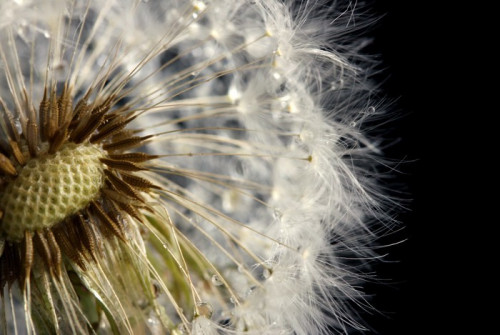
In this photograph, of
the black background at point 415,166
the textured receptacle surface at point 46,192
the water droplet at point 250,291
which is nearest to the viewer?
the textured receptacle surface at point 46,192

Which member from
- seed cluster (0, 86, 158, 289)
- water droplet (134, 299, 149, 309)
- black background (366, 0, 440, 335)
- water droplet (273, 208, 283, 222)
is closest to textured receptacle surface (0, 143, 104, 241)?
seed cluster (0, 86, 158, 289)

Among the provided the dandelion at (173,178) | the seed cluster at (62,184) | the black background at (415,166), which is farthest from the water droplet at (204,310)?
the black background at (415,166)

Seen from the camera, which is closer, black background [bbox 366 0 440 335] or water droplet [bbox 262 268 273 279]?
water droplet [bbox 262 268 273 279]

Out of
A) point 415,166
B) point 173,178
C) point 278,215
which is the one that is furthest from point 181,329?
point 415,166

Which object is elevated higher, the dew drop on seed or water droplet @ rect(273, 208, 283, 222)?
water droplet @ rect(273, 208, 283, 222)

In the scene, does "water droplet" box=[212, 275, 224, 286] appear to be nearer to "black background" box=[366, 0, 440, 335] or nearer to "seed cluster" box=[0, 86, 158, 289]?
"seed cluster" box=[0, 86, 158, 289]

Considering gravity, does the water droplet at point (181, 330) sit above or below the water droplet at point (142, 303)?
below

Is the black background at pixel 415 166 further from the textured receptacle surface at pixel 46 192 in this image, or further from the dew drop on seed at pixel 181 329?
the textured receptacle surface at pixel 46 192

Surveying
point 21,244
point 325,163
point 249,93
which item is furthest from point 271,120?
point 21,244

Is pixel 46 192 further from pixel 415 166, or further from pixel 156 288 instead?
pixel 415 166
